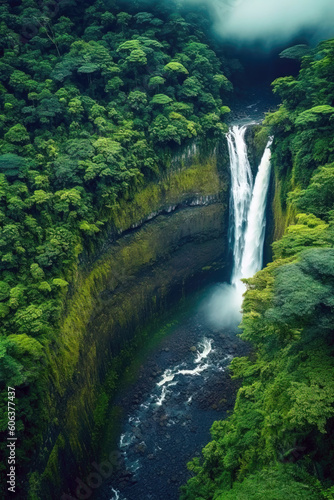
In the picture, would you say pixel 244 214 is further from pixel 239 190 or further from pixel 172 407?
pixel 172 407

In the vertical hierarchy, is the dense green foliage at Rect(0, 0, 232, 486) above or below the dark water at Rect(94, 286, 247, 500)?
above

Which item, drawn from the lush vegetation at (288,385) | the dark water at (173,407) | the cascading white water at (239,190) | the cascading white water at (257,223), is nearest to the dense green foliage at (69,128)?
the cascading white water at (239,190)

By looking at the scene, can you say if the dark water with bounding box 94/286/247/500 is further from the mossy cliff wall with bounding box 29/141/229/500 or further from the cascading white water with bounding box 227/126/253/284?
the cascading white water with bounding box 227/126/253/284

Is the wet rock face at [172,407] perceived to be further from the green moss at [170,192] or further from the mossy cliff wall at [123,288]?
the green moss at [170,192]

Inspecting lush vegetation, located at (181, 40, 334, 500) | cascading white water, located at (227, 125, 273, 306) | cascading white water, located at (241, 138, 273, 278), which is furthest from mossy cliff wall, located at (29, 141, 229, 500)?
lush vegetation, located at (181, 40, 334, 500)

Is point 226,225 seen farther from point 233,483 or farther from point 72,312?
point 233,483

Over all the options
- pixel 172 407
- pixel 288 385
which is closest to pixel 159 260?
pixel 172 407
